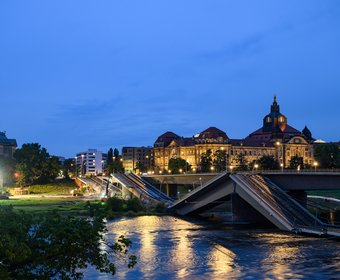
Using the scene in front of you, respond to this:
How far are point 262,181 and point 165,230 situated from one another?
63.5 feet

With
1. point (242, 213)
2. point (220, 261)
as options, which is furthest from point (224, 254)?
point (242, 213)

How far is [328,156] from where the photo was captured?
176 meters

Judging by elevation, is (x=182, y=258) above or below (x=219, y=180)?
below

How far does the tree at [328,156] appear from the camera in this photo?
563 feet

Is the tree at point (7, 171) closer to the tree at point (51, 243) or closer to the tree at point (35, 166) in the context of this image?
the tree at point (35, 166)

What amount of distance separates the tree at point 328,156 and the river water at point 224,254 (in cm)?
10348

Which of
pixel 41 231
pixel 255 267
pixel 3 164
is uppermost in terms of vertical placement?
pixel 3 164

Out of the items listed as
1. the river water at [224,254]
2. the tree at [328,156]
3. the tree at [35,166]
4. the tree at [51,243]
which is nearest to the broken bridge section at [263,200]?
the river water at [224,254]

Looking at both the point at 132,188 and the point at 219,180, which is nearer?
the point at 219,180

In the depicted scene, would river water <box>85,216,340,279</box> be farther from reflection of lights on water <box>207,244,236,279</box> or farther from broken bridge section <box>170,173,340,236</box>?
broken bridge section <box>170,173,340,236</box>

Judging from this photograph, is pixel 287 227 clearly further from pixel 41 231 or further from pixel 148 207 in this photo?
pixel 41 231

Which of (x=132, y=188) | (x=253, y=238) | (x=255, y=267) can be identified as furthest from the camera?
(x=132, y=188)

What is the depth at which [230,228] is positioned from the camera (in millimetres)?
77688

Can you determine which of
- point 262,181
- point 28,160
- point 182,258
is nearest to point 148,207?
point 262,181
